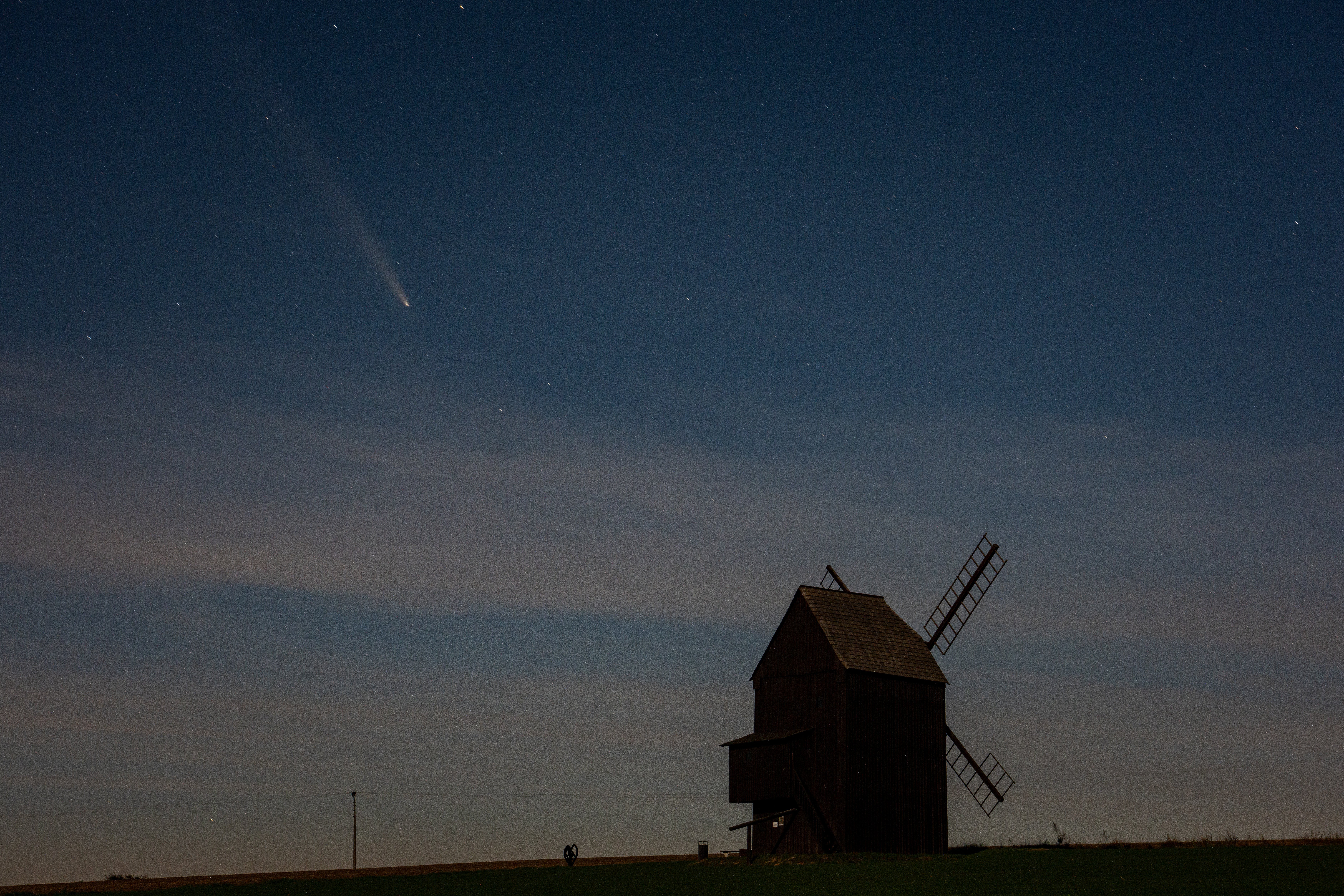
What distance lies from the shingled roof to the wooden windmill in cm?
6

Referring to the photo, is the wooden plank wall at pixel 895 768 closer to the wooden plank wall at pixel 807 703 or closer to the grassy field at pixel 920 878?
the wooden plank wall at pixel 807 703

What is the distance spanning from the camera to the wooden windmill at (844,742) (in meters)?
48.3

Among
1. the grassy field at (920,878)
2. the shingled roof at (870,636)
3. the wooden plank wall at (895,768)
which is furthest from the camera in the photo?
the shingled roof at (870,636)

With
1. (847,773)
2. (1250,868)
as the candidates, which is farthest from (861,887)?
(847,773)

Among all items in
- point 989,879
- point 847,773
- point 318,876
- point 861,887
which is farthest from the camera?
point 318,876

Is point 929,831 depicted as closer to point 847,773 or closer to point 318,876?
point 847,773

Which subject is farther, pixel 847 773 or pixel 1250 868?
pixel 847 773

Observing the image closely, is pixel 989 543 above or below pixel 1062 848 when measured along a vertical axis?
above

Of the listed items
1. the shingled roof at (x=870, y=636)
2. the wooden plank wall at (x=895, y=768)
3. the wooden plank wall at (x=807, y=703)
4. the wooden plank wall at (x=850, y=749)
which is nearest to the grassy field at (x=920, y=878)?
the wooden plank wall at (x=895, y=768)

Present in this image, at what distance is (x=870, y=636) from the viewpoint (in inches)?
2034

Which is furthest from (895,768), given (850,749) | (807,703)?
(807,703)

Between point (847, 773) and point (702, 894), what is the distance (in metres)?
16.5

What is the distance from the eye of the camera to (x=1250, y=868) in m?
35.2

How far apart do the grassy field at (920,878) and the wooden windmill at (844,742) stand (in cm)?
181
